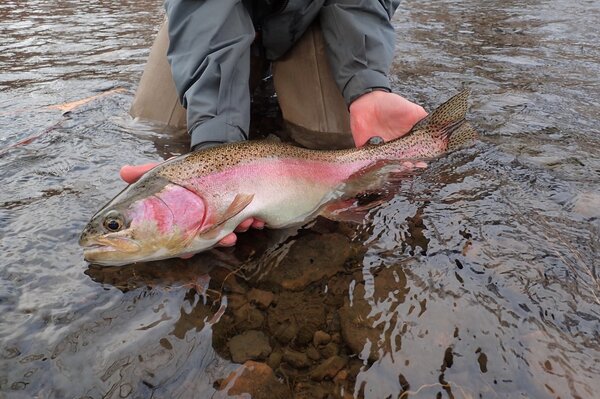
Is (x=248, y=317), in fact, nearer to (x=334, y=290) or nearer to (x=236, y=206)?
(x=334, y=290)

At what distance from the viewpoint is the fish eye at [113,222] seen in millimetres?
2027

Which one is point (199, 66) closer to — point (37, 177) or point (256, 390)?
point (37, 177)

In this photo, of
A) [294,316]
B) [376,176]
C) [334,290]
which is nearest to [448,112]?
[376,176]

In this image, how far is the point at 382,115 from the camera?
320 cm

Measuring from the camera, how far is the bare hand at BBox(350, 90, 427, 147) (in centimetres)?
315

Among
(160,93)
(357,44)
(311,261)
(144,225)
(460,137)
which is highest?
(357,44)

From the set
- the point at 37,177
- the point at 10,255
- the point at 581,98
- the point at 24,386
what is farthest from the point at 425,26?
the point at 24,386

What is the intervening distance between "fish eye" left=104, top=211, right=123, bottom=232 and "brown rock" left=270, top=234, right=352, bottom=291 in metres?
0.70

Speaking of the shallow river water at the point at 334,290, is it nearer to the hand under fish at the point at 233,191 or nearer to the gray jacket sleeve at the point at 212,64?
the hand under fish at the point at 233,191

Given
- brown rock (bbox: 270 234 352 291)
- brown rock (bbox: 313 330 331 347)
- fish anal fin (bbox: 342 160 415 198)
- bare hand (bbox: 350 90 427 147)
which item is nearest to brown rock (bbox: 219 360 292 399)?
brown rock (bbox: 313 330 331 347)

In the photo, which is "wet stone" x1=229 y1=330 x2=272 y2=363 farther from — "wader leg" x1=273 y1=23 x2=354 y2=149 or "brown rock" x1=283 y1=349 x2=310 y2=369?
"wader leg" x1=273 y1=23 x2=354 y2=149

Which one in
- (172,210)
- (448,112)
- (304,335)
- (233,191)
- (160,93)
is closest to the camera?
(304,335)

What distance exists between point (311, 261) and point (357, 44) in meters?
1.62

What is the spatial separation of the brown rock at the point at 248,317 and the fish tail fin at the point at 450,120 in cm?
169
